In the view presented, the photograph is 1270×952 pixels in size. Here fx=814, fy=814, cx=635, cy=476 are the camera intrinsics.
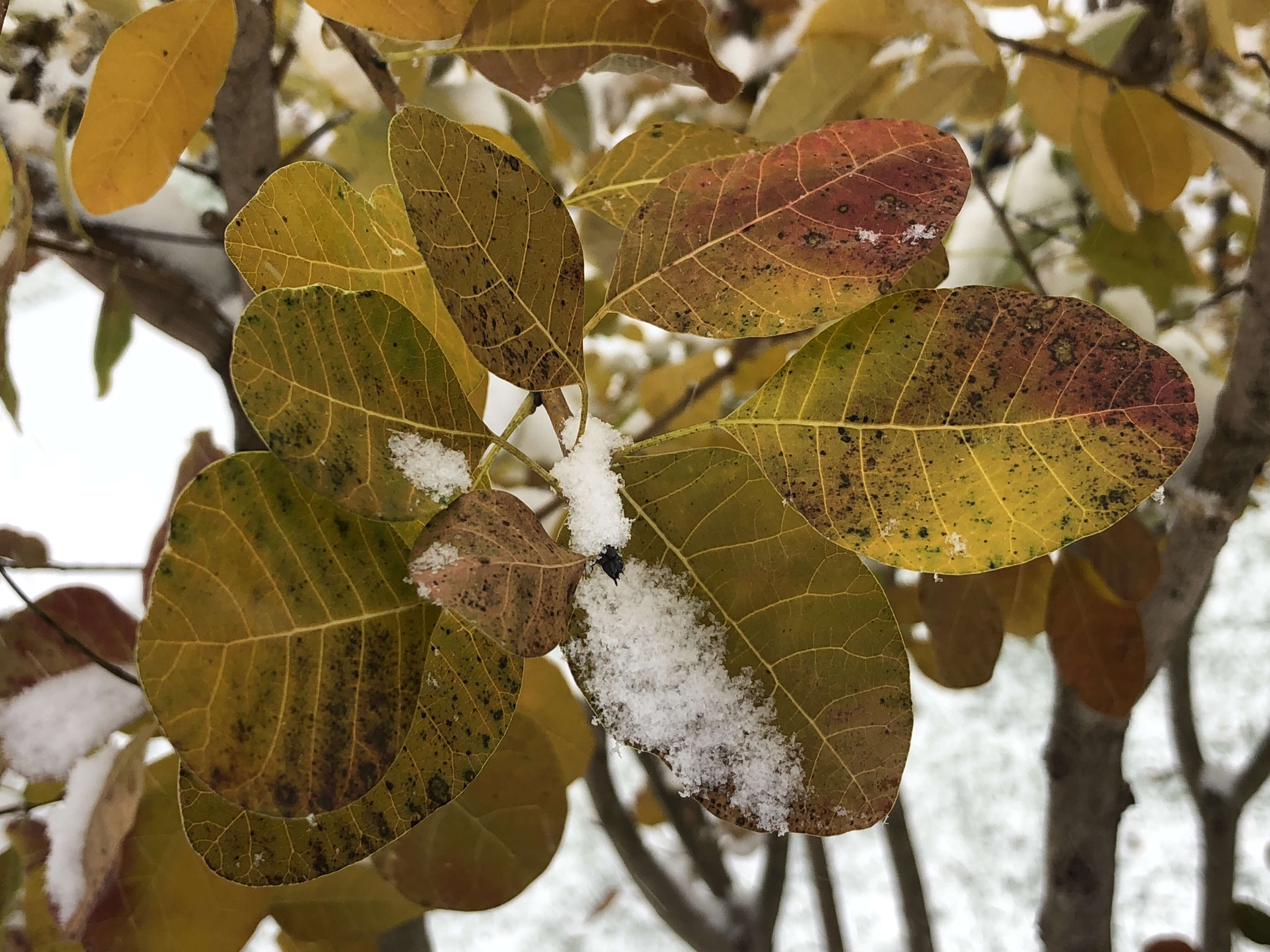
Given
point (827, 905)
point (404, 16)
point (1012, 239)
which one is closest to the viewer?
point (404, 16)

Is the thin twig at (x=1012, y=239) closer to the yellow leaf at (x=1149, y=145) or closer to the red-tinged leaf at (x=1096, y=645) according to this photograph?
the yellow leaf at (x=1149, y=145)

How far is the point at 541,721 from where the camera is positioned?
0.42 m

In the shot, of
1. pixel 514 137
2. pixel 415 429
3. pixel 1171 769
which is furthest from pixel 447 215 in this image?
pixel 1171 769

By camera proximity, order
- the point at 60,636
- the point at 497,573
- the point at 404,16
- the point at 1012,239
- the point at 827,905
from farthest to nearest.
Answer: the point at 827,905, the point at 1012,239, the point at 60,636, the point at 404,16, the point at 497,573

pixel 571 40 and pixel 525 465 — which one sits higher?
pixel 571 40

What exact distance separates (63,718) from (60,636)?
39mm

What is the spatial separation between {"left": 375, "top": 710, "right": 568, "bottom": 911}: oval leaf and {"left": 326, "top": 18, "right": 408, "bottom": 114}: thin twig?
26cm

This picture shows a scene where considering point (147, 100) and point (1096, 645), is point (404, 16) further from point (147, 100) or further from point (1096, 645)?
point (1096, 645)

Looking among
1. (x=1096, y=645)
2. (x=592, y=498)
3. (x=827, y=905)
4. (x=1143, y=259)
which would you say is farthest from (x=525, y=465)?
(x=827, y=905)

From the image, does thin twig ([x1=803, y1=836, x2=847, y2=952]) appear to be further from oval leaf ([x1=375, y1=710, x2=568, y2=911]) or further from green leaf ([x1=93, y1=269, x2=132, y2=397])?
green leaf ([x1=93, y1=269, x2=132, y2=397])

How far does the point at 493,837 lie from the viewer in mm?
341

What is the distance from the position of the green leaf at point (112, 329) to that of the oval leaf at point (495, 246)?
13.8 inches

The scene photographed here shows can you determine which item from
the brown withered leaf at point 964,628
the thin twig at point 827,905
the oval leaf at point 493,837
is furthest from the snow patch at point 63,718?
the thin twig at point 827,905

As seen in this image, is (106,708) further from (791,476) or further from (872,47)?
(872,47)
